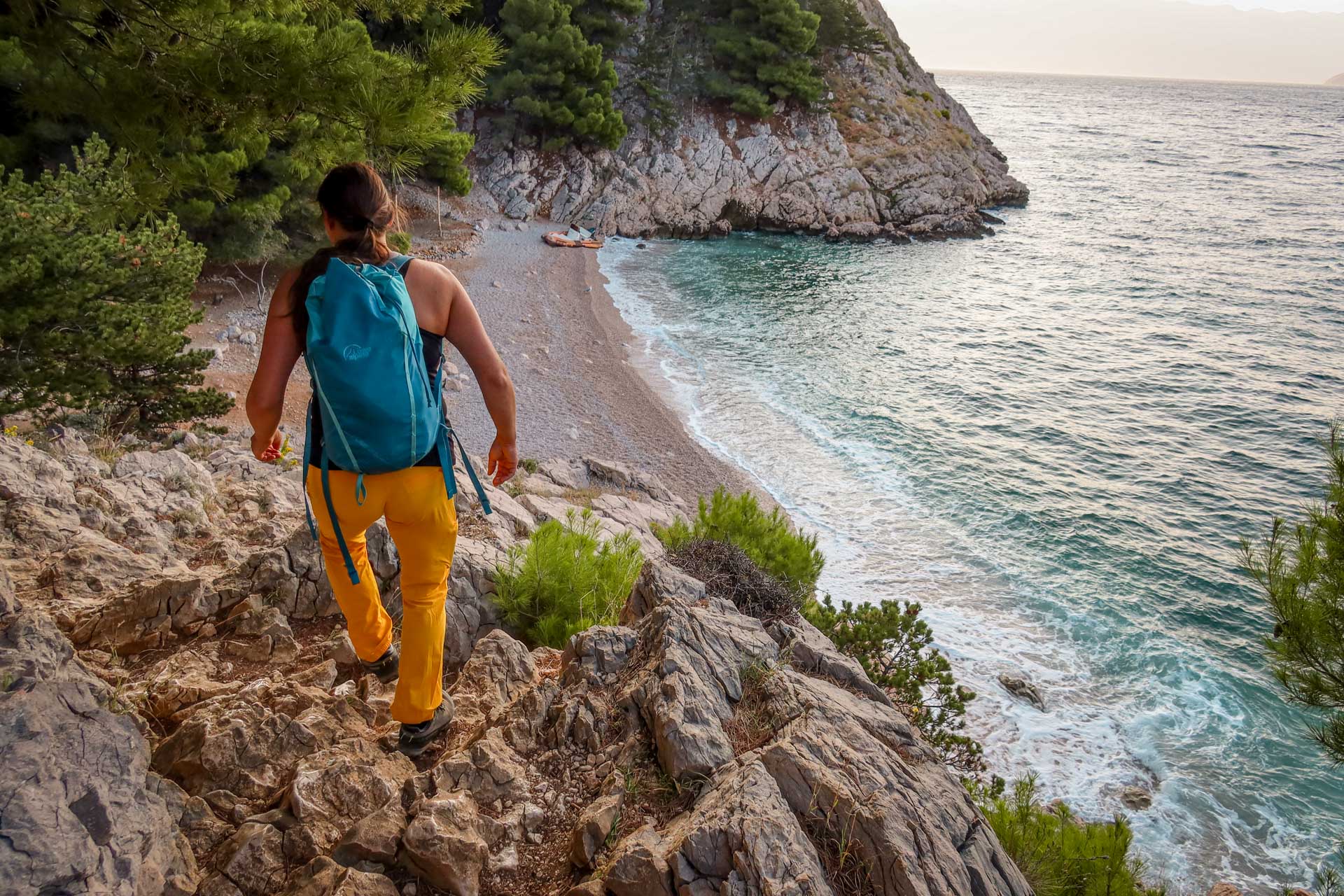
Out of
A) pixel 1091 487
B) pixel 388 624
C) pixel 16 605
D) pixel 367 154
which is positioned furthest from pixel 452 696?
pixel 1091 487

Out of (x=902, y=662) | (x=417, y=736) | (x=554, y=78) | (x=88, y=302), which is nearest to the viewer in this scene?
(x=417, y=736)

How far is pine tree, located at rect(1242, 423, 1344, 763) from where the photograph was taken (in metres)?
6.15

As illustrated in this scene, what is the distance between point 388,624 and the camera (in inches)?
149

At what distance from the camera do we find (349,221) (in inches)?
111

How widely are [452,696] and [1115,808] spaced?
30.3 ft

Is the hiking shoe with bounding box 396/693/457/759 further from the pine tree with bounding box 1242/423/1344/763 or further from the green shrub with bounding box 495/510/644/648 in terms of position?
the pine tree with bounding box 1242/423/1344/763

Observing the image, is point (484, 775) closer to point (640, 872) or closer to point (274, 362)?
point (640, 872)

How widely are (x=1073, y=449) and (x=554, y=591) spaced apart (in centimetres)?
1755

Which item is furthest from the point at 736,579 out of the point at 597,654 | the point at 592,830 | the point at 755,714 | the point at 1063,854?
the point at 592,830

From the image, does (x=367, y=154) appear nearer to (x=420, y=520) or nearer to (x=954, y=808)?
(x=420, y=520)

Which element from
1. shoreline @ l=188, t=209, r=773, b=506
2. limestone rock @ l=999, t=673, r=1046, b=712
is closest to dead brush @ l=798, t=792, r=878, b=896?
limestone rock @ l=999, t=673, r=1046, b=712

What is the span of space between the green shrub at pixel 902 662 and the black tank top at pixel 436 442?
5006mm

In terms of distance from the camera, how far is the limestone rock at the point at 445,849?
8.89ft

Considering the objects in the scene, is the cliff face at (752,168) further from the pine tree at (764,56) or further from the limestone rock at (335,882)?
the limestone rock at (335,882)
